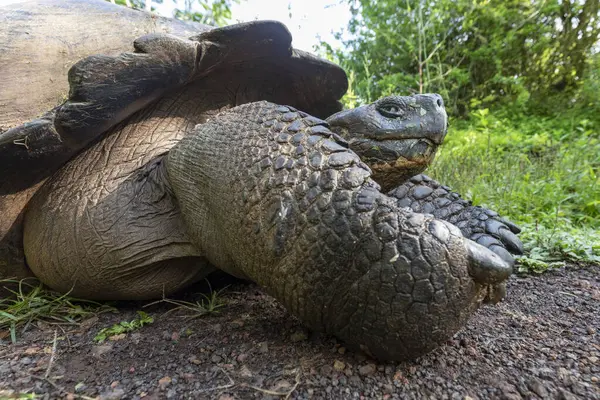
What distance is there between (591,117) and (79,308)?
7.44 m

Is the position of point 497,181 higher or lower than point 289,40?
lower

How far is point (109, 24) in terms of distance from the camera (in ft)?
5.55

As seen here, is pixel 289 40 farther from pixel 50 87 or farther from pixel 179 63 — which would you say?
pixel 50 87

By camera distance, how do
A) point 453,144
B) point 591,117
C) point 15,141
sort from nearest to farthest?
1. point 15,141
2. point 453,144
3. point 591,117

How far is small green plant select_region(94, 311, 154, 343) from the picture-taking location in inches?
46.3

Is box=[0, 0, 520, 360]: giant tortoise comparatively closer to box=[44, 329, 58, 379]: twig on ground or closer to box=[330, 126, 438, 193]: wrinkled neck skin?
box=[330, 126, 438, 193]: wrinkled neck skin

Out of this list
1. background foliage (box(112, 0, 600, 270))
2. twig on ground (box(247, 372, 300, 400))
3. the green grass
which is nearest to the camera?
twig on ground (box(247, 372, 300, 400))

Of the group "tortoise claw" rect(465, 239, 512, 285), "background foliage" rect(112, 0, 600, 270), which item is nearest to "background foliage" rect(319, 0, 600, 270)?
"background foliage" rect(112, 0, 600, 270)

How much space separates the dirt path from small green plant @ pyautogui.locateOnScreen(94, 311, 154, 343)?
0.03 m

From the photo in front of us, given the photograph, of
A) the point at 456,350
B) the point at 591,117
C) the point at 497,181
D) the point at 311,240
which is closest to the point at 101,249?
the point at 311,240

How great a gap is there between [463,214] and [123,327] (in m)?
1.31

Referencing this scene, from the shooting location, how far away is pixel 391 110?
130 centimetres

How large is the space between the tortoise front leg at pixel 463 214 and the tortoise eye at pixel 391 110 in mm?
493

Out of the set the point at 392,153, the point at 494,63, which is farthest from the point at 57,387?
the point at 494,63
